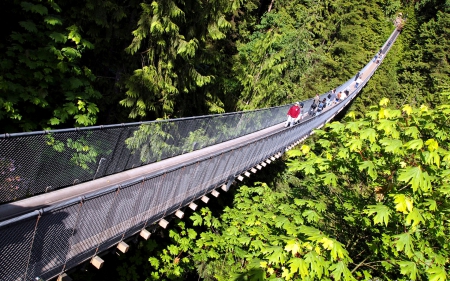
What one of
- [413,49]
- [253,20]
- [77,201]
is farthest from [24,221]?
[413,49]

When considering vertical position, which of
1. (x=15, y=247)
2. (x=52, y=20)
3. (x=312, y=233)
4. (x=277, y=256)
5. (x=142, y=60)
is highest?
(x=52, y=20)

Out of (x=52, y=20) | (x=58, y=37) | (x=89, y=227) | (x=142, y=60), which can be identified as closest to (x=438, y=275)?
(x=89, y=227)

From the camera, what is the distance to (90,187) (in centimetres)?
595

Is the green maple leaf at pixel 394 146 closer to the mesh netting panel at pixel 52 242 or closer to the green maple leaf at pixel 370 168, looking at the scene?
the green maple leaf at pixel 370 168

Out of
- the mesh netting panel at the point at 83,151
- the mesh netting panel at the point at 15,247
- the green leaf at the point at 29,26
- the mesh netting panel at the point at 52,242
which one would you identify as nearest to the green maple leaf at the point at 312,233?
the mesh netting panel at the point at 52,242

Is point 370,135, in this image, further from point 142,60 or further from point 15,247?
point 142,60

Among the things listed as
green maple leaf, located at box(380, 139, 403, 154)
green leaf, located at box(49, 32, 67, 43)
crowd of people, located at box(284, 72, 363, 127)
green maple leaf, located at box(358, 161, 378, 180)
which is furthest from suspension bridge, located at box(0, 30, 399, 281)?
crowd of people, located at box(284, 72, 363, 127)

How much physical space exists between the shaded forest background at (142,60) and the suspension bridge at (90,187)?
167 centimetres

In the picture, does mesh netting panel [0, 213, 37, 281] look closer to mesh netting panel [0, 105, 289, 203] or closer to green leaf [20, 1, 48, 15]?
mesh netting panel [0, 105, 289, 203]

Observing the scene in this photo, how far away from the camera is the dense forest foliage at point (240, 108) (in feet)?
11.5

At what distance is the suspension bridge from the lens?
149 inches

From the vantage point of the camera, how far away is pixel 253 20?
2195 cm

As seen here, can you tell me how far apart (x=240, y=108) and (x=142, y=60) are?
29.5 feet

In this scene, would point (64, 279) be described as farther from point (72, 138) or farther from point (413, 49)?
point (413, 49)
